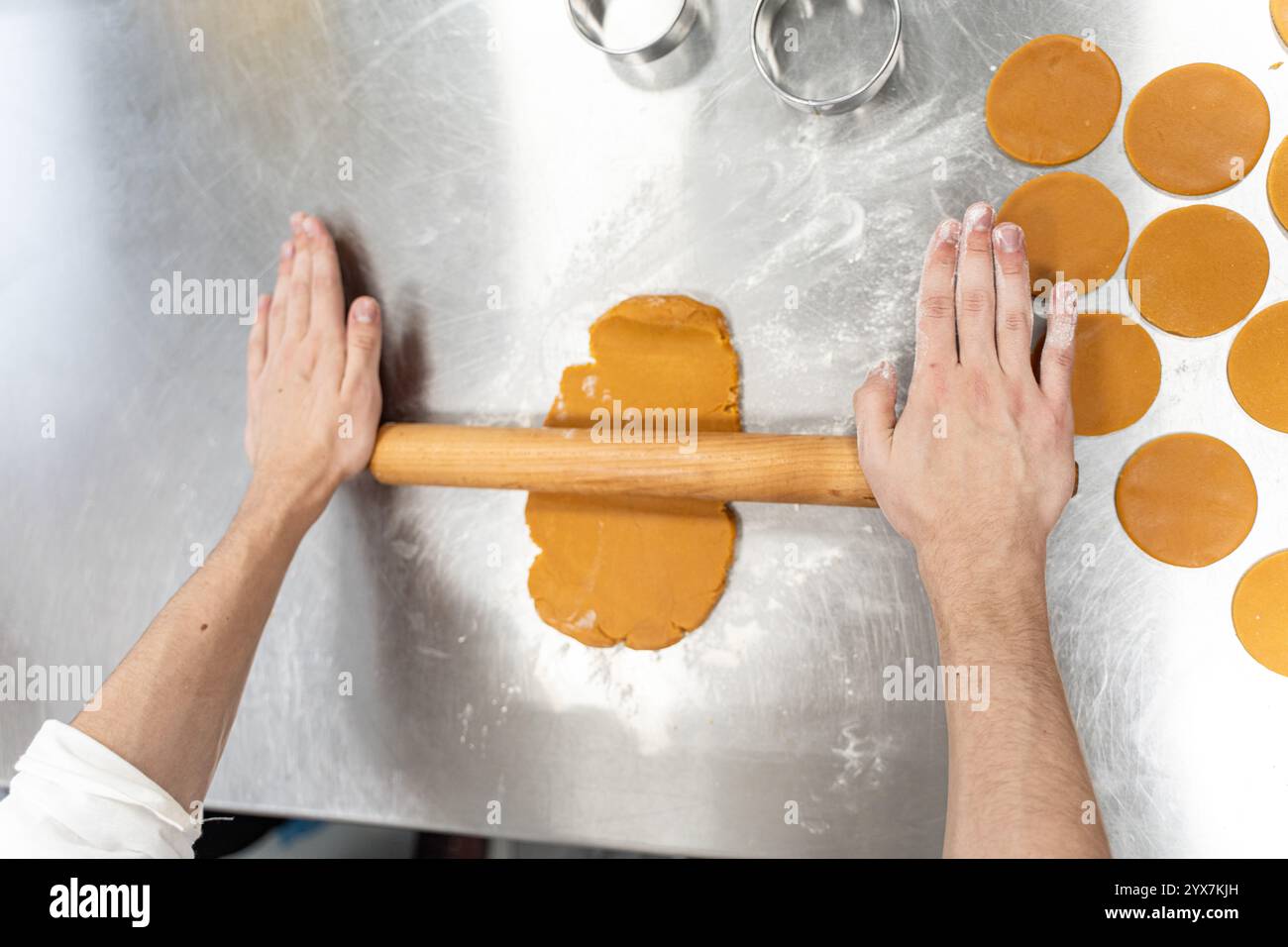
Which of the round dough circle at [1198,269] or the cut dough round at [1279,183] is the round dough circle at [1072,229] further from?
the cut dough round at [1279,183]

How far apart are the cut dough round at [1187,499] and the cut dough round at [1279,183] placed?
1.29ft

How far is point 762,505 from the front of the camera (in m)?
1.55

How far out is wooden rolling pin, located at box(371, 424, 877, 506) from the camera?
1.33 m

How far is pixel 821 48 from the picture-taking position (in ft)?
5.03

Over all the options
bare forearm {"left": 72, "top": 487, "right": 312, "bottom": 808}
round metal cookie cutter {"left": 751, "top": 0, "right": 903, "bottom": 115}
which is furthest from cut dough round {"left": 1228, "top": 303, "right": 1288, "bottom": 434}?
bare forearm {"left": 72, "top": 487, "right": 312, "bottom": 808}

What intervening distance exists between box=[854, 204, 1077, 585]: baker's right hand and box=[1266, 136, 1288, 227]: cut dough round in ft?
1.28

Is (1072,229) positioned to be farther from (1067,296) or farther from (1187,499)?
(1187,499)

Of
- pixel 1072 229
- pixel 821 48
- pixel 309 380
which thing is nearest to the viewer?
pixel 1072 229

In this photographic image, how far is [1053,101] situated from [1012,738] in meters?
1.09

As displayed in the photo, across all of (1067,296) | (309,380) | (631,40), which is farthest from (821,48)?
(309,380)

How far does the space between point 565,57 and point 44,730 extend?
4.88 feet

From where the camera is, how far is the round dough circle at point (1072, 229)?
1416 millimetres

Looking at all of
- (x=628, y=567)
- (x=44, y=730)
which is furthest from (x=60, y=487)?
(x=628, y=567)

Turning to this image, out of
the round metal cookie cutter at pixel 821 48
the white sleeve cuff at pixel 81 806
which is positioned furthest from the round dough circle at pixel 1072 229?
the white sleeve cuff at pixel 81 806
